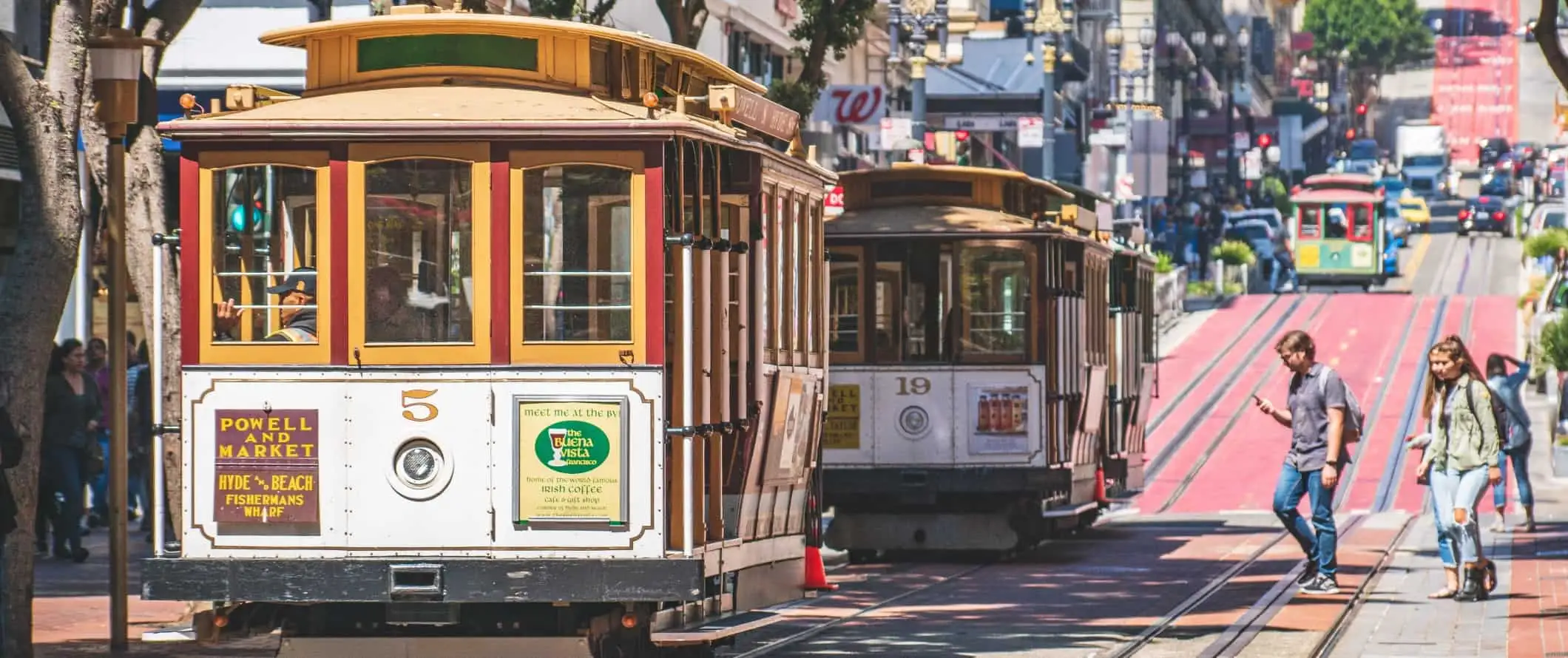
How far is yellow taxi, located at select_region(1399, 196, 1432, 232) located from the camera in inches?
4350

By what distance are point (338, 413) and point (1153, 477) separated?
85.6 feet

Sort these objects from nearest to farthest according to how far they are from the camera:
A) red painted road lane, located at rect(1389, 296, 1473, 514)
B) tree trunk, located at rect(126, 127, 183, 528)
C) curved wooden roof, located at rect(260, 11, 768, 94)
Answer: curved wooden roof, located at rect(260, 11, 768, 94) → tree trunk, located at rect(126, 127, 183, 528) → red painted road lane, located at rect(1389, 296, 1473, 514)

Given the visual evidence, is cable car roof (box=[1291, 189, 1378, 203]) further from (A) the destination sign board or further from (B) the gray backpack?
(A) the destination sign board

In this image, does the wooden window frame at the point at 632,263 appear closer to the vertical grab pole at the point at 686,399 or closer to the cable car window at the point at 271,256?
the vertical grab pole at the point at 686,399

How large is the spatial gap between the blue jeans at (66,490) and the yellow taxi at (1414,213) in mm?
92364

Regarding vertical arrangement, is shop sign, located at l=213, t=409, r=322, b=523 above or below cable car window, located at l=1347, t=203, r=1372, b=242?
below

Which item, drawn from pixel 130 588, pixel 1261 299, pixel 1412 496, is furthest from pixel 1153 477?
pixel 1261 299

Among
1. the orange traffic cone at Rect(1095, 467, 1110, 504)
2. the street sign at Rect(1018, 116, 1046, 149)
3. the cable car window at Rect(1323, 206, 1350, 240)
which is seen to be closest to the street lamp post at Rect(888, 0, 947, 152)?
the street sign at Rect(1018, 116, 1046, 149)

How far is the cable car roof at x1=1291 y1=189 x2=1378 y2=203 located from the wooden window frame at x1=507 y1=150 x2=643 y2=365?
64.3m

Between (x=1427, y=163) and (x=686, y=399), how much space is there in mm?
145788

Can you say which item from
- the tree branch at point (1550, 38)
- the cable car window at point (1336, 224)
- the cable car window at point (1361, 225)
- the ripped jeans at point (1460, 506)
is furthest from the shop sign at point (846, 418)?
the cable car window at point (1361, 225)

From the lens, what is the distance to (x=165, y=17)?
1636 centimetres

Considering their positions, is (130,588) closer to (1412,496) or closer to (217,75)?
(217,75)

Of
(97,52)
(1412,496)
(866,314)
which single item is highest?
(97,52)
